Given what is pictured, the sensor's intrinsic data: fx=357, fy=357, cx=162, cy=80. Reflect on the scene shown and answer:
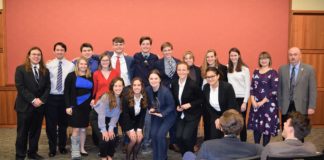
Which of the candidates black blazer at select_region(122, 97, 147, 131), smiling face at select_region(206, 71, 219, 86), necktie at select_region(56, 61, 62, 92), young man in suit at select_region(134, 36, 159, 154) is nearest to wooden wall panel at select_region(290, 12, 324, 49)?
young man in suit at select_region(134, 36, 159, 154)

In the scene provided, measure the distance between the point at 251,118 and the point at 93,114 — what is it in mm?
2067

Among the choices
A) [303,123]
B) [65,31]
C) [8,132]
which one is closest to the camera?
[303,123]

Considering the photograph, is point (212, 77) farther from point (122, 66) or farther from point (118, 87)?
point (122, 66)

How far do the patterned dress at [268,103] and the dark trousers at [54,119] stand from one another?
2569 millimetres

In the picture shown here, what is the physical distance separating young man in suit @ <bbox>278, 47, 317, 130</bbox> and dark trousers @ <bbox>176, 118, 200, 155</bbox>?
124 centimetres

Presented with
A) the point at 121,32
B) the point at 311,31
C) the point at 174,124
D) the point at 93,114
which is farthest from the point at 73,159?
the point at 311,31

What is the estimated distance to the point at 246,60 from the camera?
269 inches

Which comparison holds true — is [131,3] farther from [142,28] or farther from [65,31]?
[65,31]

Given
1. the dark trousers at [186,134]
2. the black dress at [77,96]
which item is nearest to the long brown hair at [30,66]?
the black dress at [77,96]

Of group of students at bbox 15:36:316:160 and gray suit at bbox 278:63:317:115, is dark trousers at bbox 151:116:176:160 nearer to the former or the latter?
group of students at bbox 15:36:316:160

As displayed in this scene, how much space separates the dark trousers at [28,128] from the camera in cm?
440

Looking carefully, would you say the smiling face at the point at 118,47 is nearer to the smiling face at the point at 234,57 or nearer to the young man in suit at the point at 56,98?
the young man in suit at the point at 56,98

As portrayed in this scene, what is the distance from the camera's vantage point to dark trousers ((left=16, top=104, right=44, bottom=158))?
440cm

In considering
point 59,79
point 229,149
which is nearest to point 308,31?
point 59,79
